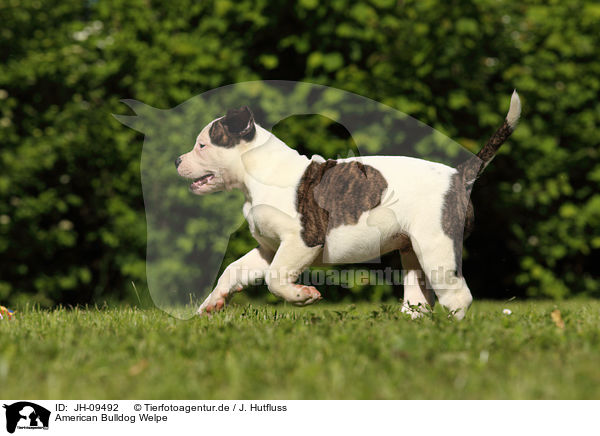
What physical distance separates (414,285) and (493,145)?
1095 millimetres

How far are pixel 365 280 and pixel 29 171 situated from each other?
3953 mm

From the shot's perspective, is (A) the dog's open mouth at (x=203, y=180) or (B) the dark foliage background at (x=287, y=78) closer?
(A) the dog's open mouth at (x=203, y=180)

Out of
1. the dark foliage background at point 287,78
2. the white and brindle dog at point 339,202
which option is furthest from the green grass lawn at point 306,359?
the dark foliage background at point 287,78

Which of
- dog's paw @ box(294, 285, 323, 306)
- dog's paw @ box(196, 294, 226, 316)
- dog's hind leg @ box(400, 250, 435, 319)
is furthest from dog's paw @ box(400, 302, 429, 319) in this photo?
dog's paw @ box(196, 294, 226, 316)

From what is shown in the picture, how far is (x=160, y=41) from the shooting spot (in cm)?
721

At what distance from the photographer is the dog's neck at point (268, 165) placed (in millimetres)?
3982

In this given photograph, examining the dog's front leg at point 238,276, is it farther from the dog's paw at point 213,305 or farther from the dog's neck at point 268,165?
the dog's neck at point 268,165

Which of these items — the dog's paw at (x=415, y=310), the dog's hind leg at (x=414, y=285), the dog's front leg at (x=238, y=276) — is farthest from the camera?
the dog's hind leg at (x=414, y=285)

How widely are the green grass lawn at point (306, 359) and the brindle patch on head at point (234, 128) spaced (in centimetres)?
117

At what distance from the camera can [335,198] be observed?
3906mm

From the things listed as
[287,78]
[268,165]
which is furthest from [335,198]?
[287,78]

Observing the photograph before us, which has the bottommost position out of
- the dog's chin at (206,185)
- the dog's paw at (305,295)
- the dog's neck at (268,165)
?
the dog's paw at (305,295)

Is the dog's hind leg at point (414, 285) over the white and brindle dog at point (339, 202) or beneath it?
beneath
